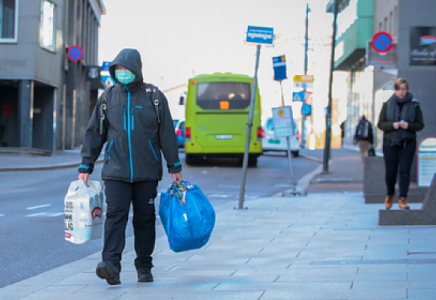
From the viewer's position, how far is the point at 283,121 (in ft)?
45.5

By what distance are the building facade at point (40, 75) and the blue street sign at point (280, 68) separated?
15.0 m

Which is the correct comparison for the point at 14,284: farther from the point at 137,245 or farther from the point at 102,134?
the point at 102,134

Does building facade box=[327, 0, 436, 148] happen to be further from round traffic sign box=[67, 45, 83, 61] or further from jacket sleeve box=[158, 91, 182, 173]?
round traffic sign box=[67, 45, 83, 61]

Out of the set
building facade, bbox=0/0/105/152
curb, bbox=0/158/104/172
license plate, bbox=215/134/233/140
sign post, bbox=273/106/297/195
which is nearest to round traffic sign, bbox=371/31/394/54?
sign post, bbox=273/106/297/195

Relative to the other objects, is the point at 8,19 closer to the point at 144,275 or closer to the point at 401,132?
the point at 401,132

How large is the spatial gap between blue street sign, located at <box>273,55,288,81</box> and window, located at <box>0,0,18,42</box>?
15.9m

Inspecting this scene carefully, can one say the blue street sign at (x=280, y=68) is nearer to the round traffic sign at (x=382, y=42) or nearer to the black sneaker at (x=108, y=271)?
the round traffic sign at (x=382, y=42)

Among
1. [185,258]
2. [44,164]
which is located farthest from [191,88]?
[185,258]

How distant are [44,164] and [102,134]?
1649 cm

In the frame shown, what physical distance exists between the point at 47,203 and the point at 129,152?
23.6ft

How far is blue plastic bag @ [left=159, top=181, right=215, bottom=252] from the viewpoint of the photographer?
4.87 metres

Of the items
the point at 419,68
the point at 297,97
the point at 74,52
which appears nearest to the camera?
the point at 419,68

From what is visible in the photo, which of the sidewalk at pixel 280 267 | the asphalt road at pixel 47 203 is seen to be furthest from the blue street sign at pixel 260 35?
the sidewalk at pixel 280 267

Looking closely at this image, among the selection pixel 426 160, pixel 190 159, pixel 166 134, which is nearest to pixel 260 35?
pixel 426 160
